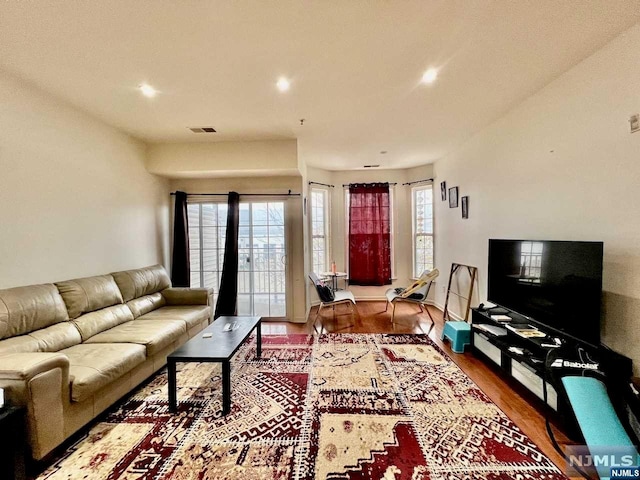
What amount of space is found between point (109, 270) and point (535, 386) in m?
4.39

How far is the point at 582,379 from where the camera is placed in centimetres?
168

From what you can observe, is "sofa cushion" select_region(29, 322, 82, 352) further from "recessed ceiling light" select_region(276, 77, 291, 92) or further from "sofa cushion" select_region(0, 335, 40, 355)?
"recessed ceiling light" select_region(276, 77, 291, 92)

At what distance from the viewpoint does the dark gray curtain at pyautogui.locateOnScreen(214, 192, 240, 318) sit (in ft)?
14.1

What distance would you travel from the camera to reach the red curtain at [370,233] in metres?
5.60

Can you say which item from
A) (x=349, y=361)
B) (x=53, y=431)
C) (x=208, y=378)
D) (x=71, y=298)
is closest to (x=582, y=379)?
(x=349, y=361)

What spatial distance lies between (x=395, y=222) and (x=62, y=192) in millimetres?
5065

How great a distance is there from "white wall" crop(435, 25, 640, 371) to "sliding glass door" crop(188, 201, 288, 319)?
3.06m

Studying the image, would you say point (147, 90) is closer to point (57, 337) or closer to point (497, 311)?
point (57, 337)

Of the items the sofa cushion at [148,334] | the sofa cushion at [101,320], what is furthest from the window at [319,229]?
Answer: the sofa cushion at [101,320]

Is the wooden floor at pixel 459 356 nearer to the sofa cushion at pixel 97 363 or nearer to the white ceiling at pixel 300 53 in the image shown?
the sofa cushion at pixel 97 363

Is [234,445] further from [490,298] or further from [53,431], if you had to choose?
[490,298]

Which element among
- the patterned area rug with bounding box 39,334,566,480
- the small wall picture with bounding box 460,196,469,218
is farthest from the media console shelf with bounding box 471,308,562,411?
the small wall picture with bounding box 460,196,469,218

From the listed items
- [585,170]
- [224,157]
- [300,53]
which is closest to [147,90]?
[224,157]

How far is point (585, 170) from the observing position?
217 cm
